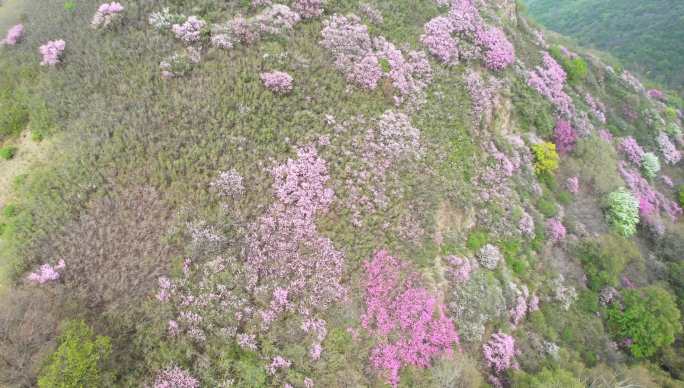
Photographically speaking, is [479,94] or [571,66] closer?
[479,94]

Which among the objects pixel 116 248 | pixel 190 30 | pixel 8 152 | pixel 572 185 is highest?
pixel 190 30

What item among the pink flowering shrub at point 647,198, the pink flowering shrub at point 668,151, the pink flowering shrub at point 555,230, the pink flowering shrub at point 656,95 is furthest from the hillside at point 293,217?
the pink flowering shrub at point 656,95

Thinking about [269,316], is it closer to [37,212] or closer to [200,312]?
[200,312]

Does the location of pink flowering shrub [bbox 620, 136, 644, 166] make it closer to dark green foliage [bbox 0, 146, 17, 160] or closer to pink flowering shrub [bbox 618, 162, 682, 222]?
pink flowering shrub [bbox 618, 162, 682, 222]

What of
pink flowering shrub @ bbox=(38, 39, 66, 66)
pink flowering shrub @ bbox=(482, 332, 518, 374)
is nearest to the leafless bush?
pink flowering shrub @ bbox=(38, 39, 66, 66)

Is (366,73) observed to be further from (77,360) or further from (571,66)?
(571,66)

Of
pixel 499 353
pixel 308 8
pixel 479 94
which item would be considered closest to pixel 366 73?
pixel 308 8
